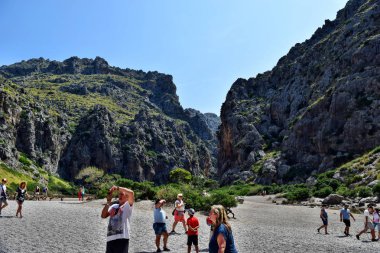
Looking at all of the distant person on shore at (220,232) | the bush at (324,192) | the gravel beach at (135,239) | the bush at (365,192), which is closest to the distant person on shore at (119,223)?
the distant person on shore at (220,232)

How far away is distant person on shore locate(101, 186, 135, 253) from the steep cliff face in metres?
83.3

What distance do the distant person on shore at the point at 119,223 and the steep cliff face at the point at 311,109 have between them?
83278 millimetres

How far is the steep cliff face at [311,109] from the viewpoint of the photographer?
87.9 metres

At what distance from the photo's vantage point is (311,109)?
4048 inches

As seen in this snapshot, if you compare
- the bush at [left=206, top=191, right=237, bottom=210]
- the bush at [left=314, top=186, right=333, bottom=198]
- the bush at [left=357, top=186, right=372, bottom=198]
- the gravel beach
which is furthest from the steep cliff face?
the gravel beach

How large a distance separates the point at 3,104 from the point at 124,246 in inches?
4366

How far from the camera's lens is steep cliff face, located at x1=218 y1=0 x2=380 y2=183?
87.9 metres

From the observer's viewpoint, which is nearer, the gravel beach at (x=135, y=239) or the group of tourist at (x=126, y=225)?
the group of tourist at (x=126, y=225)

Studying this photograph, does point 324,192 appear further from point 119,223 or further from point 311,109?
point 119,223

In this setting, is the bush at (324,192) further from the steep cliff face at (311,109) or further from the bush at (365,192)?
the steep cliff face at (311,109)

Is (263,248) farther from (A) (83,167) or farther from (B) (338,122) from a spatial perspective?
(A) (83,167)

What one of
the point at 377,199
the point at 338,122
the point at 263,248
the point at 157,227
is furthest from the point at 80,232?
the point at 338,122

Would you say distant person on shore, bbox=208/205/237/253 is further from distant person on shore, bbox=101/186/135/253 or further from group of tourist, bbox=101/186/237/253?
distant person on shore, bbox=101/186/135/253

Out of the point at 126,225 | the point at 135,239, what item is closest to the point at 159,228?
the point at 135,239
